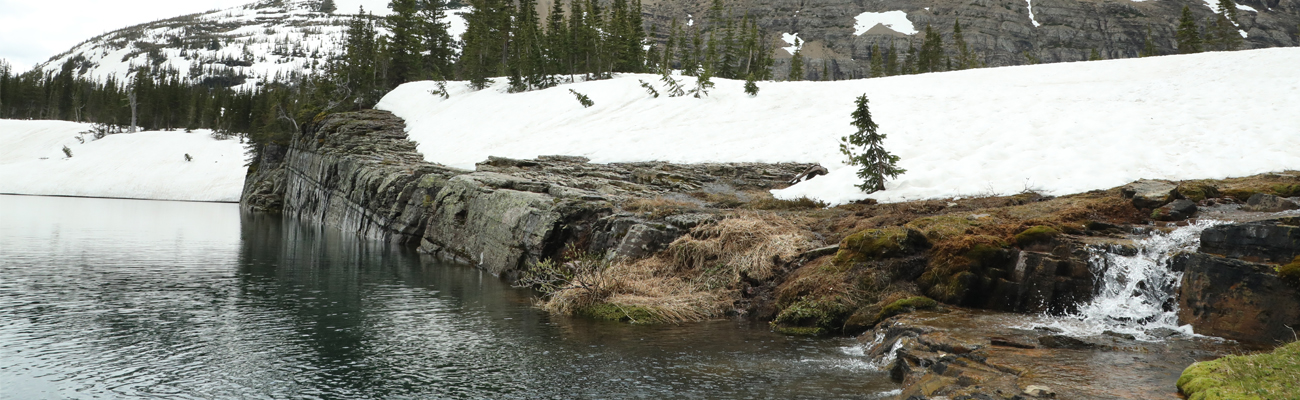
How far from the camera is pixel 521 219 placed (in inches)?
1018

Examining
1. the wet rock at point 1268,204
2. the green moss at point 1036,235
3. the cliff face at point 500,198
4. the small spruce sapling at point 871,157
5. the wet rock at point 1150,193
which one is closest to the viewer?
the green moss at point 1036,235

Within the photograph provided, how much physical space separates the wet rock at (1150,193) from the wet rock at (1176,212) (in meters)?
0.75

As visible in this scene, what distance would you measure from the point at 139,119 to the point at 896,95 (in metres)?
130

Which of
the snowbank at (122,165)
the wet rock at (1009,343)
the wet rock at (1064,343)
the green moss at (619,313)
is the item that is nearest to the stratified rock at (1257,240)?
the wet rock at (1064,343)

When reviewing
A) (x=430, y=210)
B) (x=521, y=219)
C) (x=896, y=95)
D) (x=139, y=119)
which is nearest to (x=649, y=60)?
(x=896, y=95)

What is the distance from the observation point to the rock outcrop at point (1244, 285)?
10.6 metres

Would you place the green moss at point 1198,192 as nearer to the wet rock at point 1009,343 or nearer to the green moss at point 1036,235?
the green moss at point 1036,235

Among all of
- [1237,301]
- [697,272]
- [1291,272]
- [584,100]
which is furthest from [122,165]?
[1291,272]

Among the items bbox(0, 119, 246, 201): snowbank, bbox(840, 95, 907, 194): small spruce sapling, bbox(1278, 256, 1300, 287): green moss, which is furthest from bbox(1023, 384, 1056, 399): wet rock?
bbox(0, 119, 246, 201): snowbank

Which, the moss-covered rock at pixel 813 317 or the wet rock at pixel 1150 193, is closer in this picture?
the moss-covered rock at pixel 813 317

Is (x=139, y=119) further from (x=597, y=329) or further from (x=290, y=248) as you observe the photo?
(x=597, y=329)

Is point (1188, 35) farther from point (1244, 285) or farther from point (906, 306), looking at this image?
point (906, 306)

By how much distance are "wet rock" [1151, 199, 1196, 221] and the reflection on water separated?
8439 mm

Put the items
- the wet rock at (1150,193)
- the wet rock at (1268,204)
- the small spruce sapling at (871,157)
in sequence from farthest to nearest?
the small spruce sapling at (871,157)
the wet rock at (1150,193)
the wet rock at (1268,204)
